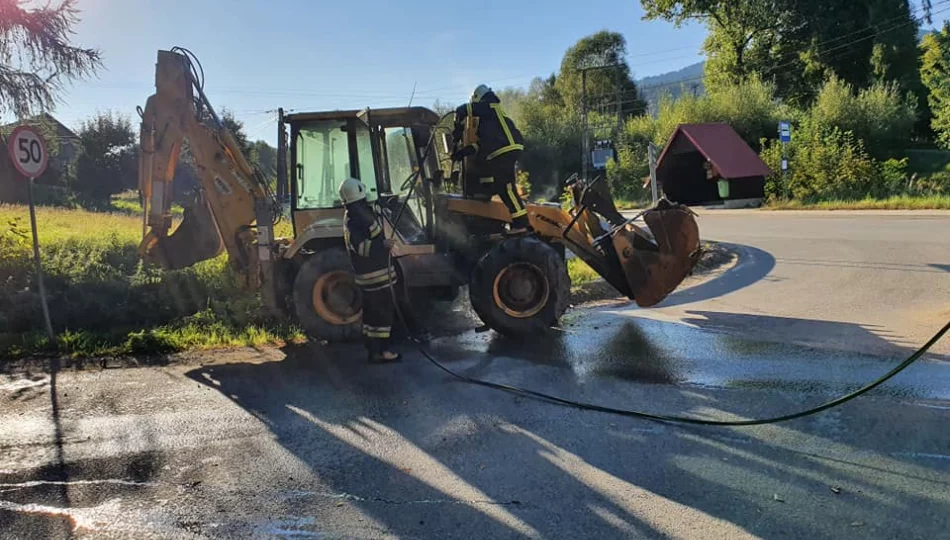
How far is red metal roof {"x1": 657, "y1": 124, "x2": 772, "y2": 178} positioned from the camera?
92.9ft

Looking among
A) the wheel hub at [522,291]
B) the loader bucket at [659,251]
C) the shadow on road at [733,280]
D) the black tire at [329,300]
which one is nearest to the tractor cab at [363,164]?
the black tire at [329,300]

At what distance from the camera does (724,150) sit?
29.2 m

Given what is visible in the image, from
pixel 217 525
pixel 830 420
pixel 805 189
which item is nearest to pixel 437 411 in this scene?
pixel 217 525

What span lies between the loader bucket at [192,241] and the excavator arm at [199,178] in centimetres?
1

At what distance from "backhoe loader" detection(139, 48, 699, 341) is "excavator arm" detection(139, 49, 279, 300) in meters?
0.01

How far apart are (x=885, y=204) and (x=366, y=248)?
75.4ft

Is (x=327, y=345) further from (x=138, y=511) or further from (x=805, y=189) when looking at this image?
(x=805, y=189)

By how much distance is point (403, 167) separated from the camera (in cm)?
775

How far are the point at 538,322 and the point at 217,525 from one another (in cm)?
433

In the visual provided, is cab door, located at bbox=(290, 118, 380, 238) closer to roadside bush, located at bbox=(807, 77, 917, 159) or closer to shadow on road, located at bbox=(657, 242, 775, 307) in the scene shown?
shadow on road, located at bbox=(657, 242, 775, 307)

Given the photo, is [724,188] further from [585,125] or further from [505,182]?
[505,182]

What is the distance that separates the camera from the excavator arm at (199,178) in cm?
734

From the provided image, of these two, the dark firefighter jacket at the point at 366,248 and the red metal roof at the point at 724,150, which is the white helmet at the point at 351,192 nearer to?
the dark firefighter jacket at the point at 366,248

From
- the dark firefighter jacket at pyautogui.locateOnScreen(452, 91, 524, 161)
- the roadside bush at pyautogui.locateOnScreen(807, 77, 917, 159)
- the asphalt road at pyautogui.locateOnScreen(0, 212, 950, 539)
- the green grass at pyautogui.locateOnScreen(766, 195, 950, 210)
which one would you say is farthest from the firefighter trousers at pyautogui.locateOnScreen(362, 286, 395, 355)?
the roadside bush at pyautogui.locateOnScreen(807, 77, 917, 159)
